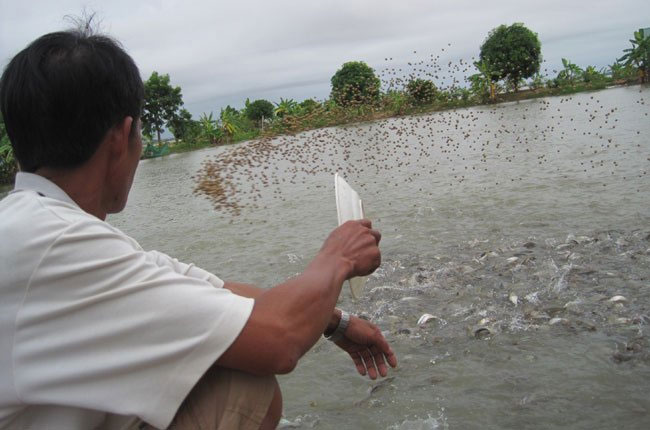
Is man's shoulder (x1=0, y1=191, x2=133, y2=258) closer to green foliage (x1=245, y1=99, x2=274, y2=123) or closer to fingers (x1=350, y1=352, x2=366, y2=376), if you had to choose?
fingers (x1=350, y1=352, x2=366, y2=376)

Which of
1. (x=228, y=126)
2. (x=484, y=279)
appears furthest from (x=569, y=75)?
(x=484, y=279)

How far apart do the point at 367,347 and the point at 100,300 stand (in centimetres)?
128

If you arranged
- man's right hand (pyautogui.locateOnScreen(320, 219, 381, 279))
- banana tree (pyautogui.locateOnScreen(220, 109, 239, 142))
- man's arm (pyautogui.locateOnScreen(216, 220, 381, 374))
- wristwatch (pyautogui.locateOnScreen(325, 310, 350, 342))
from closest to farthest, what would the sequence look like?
man's arm (pyautogui.locateOnScreen(216, 220, 381, 374))
man's right hand (pyautogui.locateOnScreen(320, 219, 381, 279))
wristwatch (pyautogui.locateOnScreen(325, 310, 350, 342))
banana tree (pyautogui.locateOnScreen(220, 109, 239, 142))

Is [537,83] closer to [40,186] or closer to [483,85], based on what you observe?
[483,85]

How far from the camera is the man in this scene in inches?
46.9

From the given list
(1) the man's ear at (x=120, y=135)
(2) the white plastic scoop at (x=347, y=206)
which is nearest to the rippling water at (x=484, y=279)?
(2) the white plastic scoop at (x=347, y=206)

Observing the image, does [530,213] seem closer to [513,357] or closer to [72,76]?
[513,357]

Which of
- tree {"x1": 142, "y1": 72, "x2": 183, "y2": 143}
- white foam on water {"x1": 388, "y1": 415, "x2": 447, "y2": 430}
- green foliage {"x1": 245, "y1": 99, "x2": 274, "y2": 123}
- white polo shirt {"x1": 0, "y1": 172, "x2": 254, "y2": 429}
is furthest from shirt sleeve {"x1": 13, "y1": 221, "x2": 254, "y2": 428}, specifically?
green foliage {"x1": 245, "y1": 99, "x2": 274, "y2": 123}

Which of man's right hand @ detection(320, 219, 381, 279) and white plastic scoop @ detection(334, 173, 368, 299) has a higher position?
white plastic scoop @ detection(334, 173, 368, 299)

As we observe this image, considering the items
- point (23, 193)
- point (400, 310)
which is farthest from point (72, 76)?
point (400, 310)

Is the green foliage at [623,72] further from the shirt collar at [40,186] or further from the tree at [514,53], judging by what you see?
the shirt collar at [40,186]

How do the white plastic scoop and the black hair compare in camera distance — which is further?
the white plastic scoop

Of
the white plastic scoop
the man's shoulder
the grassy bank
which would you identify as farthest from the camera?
the grassy bank

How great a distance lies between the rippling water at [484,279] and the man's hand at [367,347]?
52 cm
